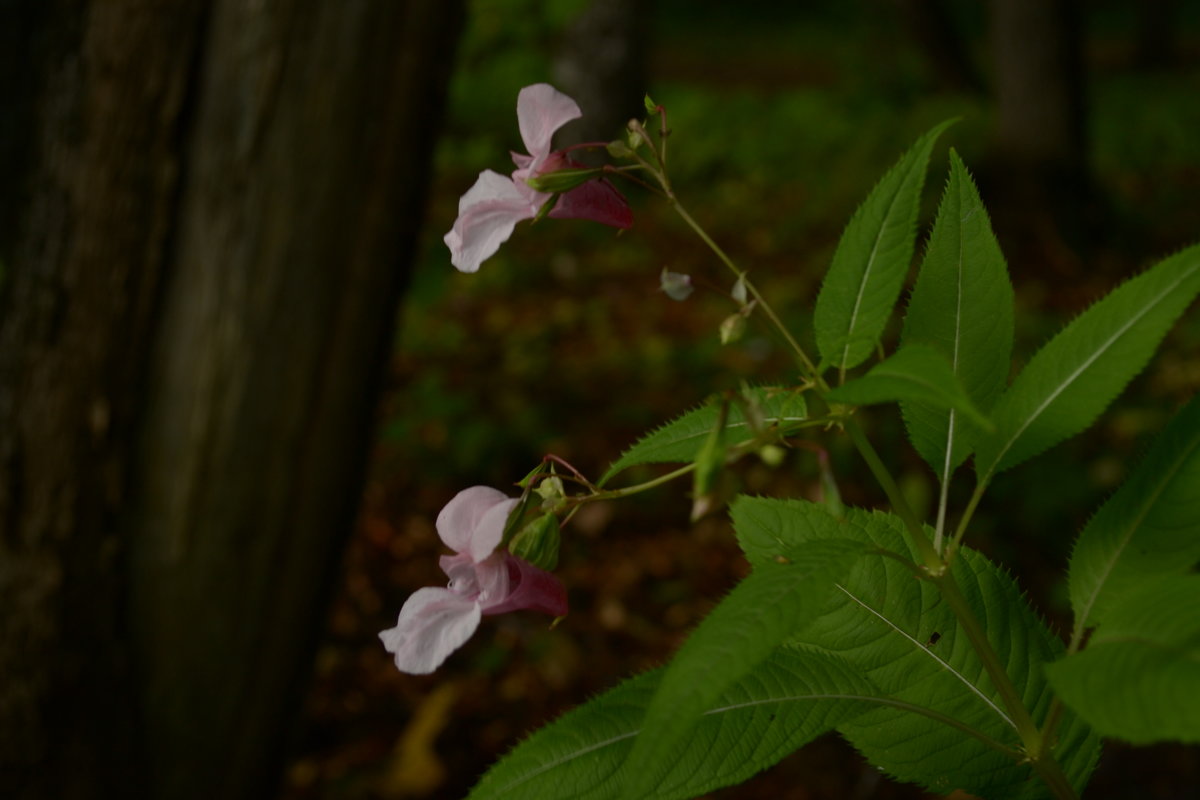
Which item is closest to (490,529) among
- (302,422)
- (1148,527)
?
(1148,527)

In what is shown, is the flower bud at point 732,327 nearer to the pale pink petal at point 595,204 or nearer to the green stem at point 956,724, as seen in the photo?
the pale pink petal at point 595,204

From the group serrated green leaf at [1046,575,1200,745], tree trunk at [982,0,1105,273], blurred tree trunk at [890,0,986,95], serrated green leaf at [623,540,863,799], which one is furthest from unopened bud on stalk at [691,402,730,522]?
blurred tree trunk at [890,0,986,95]

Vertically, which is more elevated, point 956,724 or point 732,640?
point 732,640

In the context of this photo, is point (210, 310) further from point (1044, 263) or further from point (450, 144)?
A: point (1044, 263)

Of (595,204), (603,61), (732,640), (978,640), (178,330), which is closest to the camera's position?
(732,640)

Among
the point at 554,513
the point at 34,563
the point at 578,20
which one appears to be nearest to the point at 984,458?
the point at 554,513

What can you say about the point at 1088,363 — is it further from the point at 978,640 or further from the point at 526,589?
the point at 526,589
